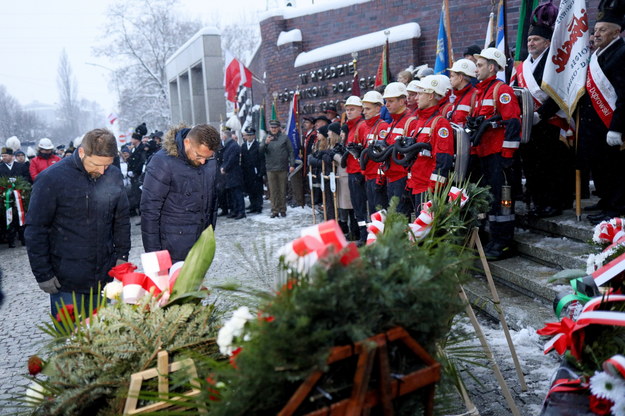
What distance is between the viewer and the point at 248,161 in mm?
13117

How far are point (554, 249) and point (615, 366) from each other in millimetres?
4171

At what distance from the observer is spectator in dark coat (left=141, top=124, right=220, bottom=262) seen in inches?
165

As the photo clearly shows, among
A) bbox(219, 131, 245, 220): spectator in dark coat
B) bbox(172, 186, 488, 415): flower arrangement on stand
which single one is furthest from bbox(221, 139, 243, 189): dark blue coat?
bbox(172, 186, 488, 415): flower arrangement on stand

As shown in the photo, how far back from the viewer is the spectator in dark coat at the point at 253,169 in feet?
42.9

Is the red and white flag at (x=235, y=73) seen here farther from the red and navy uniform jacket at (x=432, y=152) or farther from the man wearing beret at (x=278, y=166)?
the red and navy uniform jacket at (x=432, y=152)

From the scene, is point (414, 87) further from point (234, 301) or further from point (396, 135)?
point (234, 301)

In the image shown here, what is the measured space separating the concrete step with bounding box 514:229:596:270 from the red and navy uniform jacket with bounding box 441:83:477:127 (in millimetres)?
1481

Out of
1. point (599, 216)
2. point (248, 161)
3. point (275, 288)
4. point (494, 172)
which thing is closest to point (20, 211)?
point (248, 161)

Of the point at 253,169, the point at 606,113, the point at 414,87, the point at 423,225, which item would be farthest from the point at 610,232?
the point at 253,169

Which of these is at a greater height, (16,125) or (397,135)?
(16,125)

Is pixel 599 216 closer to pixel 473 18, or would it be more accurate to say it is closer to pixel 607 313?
pixel 607 313

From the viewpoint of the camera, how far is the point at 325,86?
43.1 ft

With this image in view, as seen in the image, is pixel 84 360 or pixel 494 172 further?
pixel 494 172

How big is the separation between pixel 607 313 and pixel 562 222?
4.50 m
